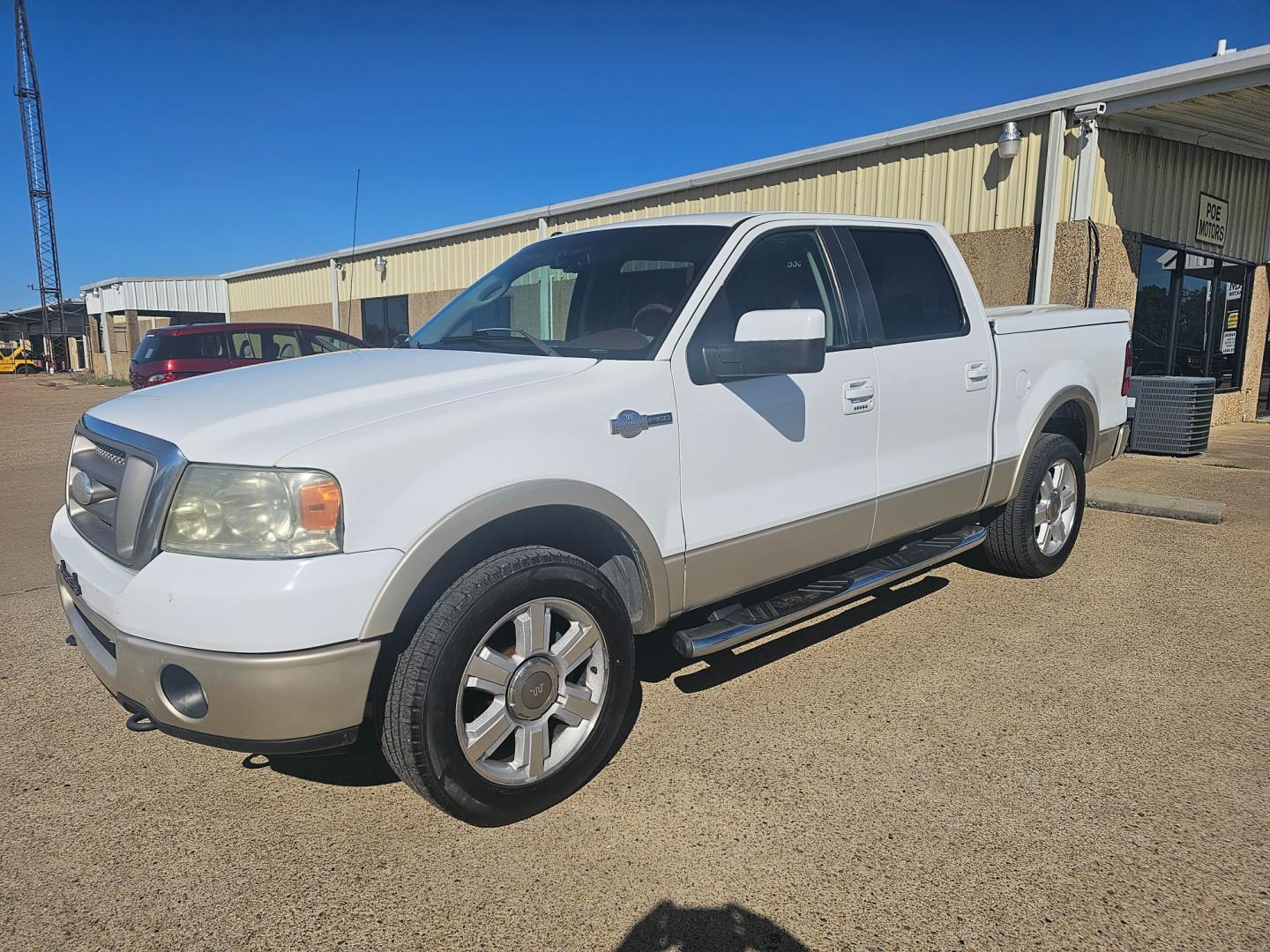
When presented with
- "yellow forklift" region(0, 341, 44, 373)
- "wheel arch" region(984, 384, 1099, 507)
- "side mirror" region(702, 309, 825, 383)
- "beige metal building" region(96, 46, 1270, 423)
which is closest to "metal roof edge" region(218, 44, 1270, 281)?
"beige metal building" region(96, 46, 1270, 423)

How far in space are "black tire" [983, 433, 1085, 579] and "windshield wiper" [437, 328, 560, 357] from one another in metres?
3.01

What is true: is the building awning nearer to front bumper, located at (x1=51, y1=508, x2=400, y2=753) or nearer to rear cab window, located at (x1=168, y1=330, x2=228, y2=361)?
rear cab window, located at (x1=168, y1=330, x2=228, y2=361)

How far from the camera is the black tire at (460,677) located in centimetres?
244

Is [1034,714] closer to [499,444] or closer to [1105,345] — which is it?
[499,444]

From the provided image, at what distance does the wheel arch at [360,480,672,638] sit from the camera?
2404 millimetres

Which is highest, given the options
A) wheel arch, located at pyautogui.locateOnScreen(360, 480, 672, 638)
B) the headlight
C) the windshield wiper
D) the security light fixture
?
the security light fixture

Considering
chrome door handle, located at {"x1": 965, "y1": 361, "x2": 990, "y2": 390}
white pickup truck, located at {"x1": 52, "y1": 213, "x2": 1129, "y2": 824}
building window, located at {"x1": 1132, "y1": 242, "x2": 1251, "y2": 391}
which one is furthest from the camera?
building window, located at {"x1": 1132, "y1": 242, "x2": 1251, "y2": 391}

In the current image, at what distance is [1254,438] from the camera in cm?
1211

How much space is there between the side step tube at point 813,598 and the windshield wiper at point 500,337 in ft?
3.91

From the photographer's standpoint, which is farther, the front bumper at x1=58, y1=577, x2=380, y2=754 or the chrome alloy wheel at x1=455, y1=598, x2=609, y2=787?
the chrome alloy wheel at x1=455, y1=598, x2=609, y2=787

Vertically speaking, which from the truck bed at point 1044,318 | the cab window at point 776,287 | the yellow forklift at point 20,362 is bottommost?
the yellow forklift at point 20,362

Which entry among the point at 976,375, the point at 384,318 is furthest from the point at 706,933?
the point at 384,318

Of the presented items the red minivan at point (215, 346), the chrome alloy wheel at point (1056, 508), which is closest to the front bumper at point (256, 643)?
the chrome alloy wheel at point (1056, 508)

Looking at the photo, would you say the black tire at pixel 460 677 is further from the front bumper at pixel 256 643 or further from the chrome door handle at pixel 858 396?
the chrome door handle at pixel 858 396
